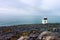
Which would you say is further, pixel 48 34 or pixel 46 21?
pixel 46 21

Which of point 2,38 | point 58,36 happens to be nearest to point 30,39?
point 58,36

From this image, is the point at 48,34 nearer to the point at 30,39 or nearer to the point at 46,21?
the point at 30,39

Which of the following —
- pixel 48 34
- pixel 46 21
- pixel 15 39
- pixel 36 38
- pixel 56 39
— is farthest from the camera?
pixel 46 21

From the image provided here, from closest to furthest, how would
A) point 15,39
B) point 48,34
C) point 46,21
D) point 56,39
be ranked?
point 56,39, point 48,34, point 15,39, point 46,21

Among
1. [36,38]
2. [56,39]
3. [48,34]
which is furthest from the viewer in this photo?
[36,38]

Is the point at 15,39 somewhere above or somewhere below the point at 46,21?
below

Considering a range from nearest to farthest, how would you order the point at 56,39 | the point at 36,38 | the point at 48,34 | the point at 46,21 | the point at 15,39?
Answer: the point at 56,39, the point at 48,34, the point at 36,38, the point at 15,39, the point at 46,21

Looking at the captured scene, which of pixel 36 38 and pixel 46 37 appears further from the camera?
pixel 36 38

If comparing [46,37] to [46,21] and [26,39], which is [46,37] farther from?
[46,21]

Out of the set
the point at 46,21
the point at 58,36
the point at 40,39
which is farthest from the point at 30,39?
the point at 46,21
